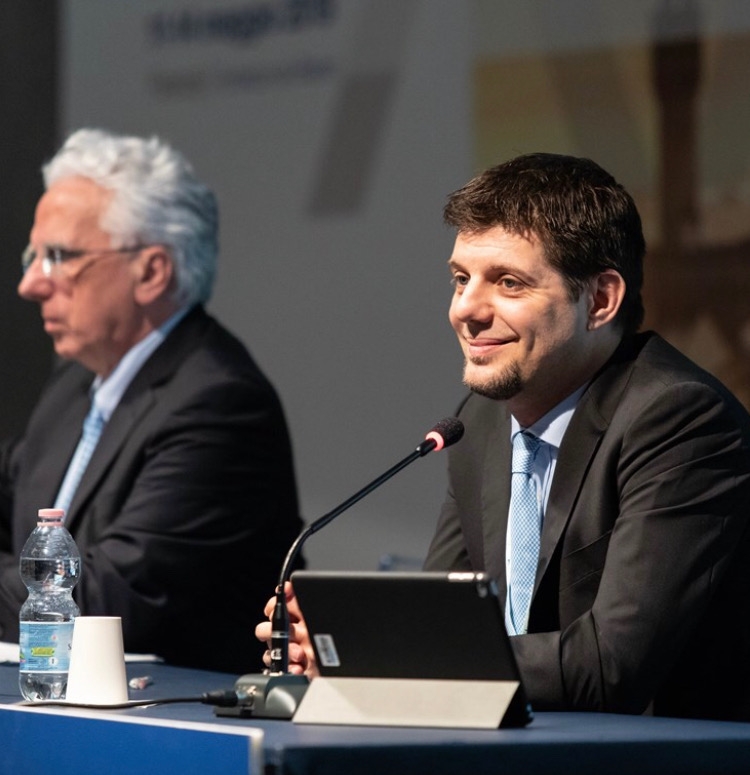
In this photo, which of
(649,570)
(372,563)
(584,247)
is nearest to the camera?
(649,570)

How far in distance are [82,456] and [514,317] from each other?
5.70ft

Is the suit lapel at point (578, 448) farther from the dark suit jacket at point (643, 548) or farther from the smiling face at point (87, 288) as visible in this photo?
the smiling face at point (87, 288)

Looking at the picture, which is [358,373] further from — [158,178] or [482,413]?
[482,413]

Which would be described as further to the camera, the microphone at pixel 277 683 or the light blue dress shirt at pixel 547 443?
the light blue dress shirt at pixel 547 443

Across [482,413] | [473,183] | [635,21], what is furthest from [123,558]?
[635,21]

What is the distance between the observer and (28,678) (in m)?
2.48

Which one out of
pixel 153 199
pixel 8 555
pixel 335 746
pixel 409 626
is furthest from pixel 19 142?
pixel 335 746

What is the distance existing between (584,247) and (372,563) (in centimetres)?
226

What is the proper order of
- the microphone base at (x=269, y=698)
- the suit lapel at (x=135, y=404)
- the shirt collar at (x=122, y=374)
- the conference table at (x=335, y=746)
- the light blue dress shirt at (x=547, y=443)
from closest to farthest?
the conference table at (x=335, y=746) < the microphone base at (x=269, y=698) < the light blue dress shirt at (x=547, y=443) < the suit lapel at (x=135, y=404) < the shirt collar at (x=122, y=374)

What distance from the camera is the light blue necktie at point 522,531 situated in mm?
2701

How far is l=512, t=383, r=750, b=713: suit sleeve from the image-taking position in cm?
240

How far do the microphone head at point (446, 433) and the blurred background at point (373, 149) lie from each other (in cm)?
195

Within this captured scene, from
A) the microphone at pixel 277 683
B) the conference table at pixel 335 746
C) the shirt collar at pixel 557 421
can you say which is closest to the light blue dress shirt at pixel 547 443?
the shirt collar at pixel 557 421

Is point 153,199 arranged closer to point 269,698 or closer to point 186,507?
point 186,507
